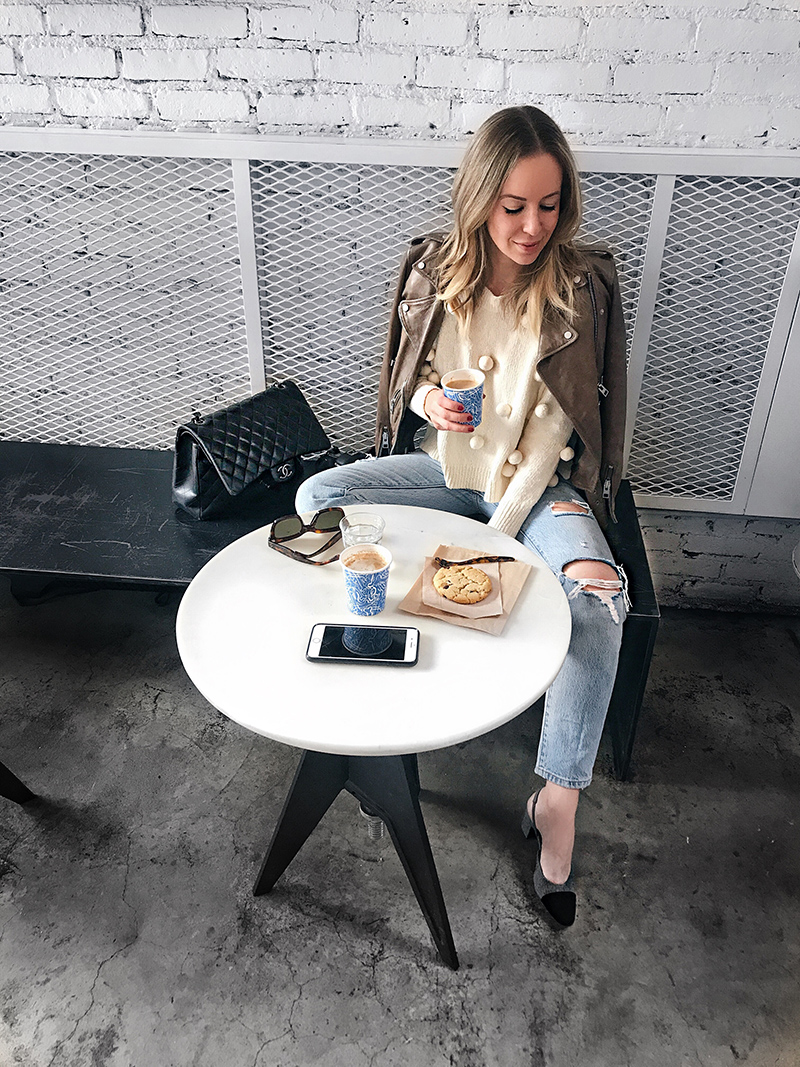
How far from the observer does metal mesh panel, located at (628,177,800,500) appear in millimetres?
2000

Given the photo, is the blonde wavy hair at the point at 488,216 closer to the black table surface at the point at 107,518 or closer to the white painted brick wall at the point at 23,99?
the black table surface at the point at 107,518

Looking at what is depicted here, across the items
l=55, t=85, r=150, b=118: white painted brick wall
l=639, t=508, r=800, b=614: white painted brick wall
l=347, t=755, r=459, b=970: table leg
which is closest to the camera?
l=347, t=755, r=459, b=970: table leg

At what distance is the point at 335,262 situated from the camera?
2.17m

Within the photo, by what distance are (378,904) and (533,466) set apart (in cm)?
103

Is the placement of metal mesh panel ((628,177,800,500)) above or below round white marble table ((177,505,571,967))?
above

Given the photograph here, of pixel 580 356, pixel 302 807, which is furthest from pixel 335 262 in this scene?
pixel 302 807

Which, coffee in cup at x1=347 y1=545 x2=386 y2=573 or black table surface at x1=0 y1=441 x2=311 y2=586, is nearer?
coffee in cup at x1=347 y1=545 x2=386 y2=573

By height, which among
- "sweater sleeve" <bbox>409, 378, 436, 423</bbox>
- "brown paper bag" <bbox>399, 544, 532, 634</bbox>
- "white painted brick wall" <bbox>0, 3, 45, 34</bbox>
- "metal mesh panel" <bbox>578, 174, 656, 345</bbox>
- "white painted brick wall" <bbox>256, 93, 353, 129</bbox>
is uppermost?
"white painted brick wall" <bbox>0, 3, 45, 34</bbox>

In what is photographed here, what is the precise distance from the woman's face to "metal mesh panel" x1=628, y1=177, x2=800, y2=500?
1.43 ft

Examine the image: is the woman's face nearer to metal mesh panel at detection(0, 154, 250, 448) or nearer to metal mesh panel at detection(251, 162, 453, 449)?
metal mesh panel at detection(251, 162, 453, 449)

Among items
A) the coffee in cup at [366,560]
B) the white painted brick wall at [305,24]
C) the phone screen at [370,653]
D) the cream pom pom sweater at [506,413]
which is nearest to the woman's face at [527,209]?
the cream pom pom sweater at [506,413]

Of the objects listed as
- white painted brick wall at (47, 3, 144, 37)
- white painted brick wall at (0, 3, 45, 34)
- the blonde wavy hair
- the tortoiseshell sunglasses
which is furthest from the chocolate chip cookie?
white painted brick wall at (0, 3, 45, 34)

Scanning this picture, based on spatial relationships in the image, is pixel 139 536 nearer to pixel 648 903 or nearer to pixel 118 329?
pixel 118 329

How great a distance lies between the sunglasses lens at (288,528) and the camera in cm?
164
